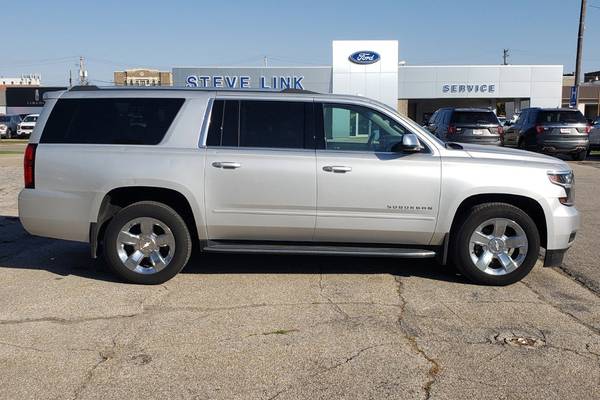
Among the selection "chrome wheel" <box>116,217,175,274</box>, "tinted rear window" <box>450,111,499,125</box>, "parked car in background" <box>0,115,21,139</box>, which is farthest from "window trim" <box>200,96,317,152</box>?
"parked car in background" <box>0,115,21,139</box>

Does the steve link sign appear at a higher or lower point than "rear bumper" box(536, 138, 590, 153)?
higher

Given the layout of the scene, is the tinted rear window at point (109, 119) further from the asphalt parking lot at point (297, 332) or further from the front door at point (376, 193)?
the front door at point (376, 193)

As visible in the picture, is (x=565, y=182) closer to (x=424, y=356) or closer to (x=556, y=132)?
(x=424, y=356)

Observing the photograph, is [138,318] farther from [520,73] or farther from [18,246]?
[520,73]

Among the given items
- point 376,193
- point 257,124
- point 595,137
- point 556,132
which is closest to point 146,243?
point 257,124

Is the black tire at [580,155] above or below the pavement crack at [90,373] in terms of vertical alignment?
above

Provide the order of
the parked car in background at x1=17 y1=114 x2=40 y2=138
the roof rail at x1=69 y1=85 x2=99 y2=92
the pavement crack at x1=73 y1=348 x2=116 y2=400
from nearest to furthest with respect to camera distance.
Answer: the pavement crack at x1=73 y1=348 x2=116 y2=400 < the roof rail at x1=69 y1=85 x2=99 y2=92 < the parked car in background at x1=17 y1=114 x2=40 y2=138

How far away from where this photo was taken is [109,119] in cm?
600

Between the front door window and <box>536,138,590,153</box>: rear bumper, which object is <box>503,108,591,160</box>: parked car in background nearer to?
<box>536,138,590,153</box>: rear bumper

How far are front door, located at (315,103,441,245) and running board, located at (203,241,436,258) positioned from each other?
9 centimetres

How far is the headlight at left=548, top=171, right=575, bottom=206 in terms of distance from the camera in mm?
5832

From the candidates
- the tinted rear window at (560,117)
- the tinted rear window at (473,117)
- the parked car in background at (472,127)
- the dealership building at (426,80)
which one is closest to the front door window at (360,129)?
the parked car in background at (472,127)

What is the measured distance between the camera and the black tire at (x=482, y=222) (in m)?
5.82

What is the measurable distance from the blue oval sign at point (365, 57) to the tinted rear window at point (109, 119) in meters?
27.3
